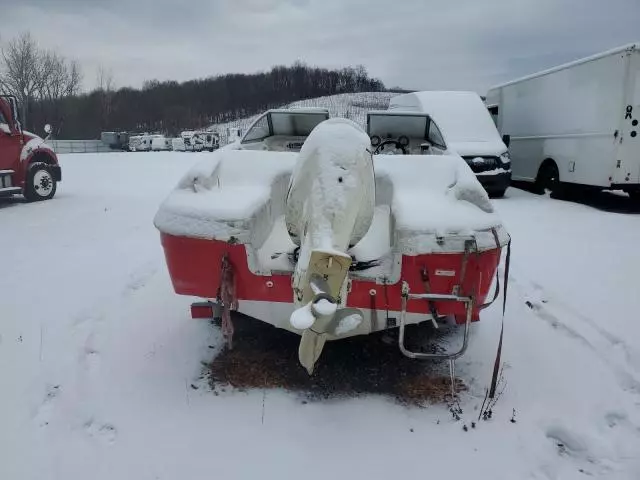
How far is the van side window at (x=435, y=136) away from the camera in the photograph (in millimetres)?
5270

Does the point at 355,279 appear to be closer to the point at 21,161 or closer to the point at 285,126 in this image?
the point at 285,126

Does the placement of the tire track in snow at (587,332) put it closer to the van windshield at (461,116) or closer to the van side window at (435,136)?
the van side window at (435,136)

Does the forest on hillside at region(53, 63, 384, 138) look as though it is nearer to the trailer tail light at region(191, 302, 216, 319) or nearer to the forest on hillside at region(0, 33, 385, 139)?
the forest on hillside at region(0, 33, 385, 139)

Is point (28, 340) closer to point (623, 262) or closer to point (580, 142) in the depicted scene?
point (623, 262)

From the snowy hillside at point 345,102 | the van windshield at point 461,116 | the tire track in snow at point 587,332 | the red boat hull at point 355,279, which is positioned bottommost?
the tire track in snow at point 587,332

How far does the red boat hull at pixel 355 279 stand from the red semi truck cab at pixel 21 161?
8.62 metres

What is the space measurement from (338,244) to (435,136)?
12.2 feet

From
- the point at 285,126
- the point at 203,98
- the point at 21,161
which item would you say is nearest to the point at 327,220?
the point at 285,126

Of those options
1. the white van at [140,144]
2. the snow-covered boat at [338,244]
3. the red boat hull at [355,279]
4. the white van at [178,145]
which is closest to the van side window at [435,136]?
the snow-covered boat at [338,244]

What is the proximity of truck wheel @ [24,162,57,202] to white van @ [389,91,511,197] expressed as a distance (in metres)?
8.43

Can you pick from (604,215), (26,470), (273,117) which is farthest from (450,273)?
(604,215)

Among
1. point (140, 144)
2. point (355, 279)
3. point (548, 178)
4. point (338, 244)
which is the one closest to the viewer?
point (338, 244)

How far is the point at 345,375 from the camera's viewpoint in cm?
312

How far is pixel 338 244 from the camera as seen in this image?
226 centimetres
